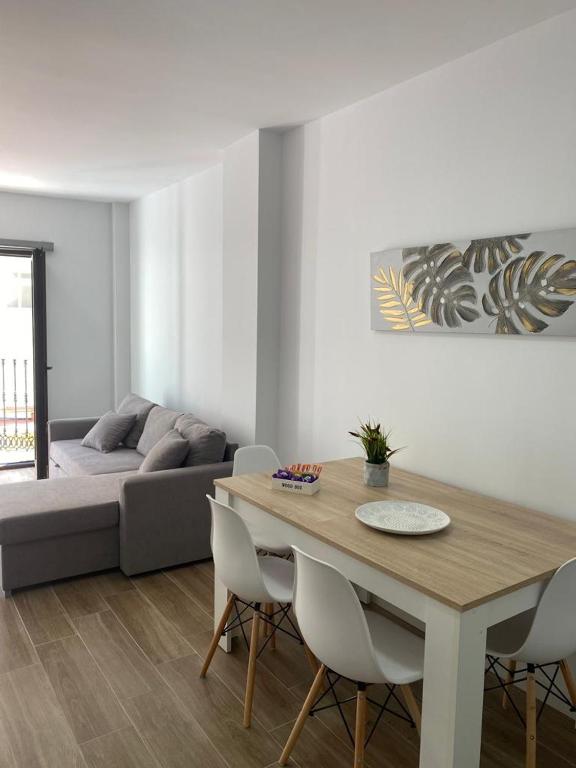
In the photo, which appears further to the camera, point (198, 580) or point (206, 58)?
point (198, 580)

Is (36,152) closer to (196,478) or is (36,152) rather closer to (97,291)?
(97,291)

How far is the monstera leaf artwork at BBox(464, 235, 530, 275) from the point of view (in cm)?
246

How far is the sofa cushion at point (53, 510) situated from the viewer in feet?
11.0

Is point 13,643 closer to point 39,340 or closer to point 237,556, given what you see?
point 237,556

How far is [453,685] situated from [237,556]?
927 millimetres

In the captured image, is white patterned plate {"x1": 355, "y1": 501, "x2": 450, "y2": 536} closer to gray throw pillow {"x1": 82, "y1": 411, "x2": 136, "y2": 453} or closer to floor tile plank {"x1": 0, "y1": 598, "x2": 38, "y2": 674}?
floor tile plank {"x1": 0, "y1": 598, "x2": 38, "y2": 674}

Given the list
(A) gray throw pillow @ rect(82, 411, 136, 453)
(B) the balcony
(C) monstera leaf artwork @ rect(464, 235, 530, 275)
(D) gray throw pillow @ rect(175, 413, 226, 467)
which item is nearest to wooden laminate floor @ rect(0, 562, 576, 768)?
(D) gray throw pillow @ rect(175, 413, 226, 467)

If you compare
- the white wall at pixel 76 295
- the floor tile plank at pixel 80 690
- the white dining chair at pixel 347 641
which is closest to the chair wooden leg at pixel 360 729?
the white dining chair at pixel 347 641

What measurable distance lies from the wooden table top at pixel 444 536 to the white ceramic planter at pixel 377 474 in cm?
4

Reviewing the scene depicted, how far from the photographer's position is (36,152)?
4332 millimetres

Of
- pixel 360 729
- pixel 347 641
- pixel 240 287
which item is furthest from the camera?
pixel 240 287

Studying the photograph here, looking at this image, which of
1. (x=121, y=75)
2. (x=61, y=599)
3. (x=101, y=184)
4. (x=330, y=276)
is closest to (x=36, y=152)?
(x=101, y=184)

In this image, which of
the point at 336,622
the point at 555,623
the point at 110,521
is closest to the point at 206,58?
the point at 336,622

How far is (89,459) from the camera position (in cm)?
477
